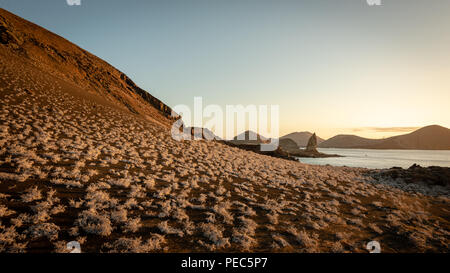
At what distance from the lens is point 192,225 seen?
6.19m

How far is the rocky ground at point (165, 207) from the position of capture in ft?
17.0

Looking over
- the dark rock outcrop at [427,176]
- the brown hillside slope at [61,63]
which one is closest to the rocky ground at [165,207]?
the dark rock outcrop at [427,176]

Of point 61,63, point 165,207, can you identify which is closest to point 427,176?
point 165,207

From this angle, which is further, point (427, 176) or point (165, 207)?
point (427, 176)

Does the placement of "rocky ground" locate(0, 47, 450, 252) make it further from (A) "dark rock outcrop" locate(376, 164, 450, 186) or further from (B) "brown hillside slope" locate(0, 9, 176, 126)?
(B) "brown hillside slope" locate(0, 9, 176, 126)

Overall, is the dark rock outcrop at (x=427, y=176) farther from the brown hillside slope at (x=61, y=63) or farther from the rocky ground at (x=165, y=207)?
the brown hillside slope at (x=61, y=63)

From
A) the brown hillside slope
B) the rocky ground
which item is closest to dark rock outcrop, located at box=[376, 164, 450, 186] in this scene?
the rocky ground

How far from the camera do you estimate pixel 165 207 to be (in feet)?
23.7

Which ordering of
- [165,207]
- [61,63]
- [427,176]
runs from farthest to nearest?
[61,63] → [427,176] → [165,207]

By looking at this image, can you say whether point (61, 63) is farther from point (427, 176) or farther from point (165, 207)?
point (427, 176)

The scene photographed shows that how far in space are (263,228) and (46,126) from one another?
1899 cm

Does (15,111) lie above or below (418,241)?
above
